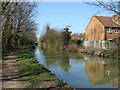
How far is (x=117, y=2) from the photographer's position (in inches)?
199

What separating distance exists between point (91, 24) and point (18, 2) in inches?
931

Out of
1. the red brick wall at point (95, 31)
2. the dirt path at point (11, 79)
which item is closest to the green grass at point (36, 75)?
the dirt path at point (11, 79)

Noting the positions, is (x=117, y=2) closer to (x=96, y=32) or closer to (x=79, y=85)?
(x=79, y=85)

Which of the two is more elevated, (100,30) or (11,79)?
(100,30)

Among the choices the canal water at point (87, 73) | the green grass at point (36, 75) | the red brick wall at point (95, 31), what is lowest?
the canal water at point (87, 73)

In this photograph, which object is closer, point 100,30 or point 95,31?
point 100,30

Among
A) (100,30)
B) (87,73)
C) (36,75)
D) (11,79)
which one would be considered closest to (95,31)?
(100,30)

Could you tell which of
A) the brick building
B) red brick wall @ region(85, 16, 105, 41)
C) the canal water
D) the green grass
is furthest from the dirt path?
red brick wall @ region(85, 16, 105, 41)

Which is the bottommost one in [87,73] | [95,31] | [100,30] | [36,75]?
[87,73]

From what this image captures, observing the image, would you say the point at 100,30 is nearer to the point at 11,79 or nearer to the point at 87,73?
the point at 87,73

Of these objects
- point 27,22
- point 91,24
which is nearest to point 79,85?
point 27,22

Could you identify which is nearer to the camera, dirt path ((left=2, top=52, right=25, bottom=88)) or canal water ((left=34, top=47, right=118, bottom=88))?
dirt path ((left=2, top=52, right=25, bottom=88))

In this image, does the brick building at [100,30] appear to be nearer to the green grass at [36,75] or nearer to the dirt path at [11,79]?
the green grass at [36,75]

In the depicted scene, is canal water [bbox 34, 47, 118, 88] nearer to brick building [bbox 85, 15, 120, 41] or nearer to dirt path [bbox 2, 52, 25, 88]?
dirt path [bbox 2, 52, 25, 88]
